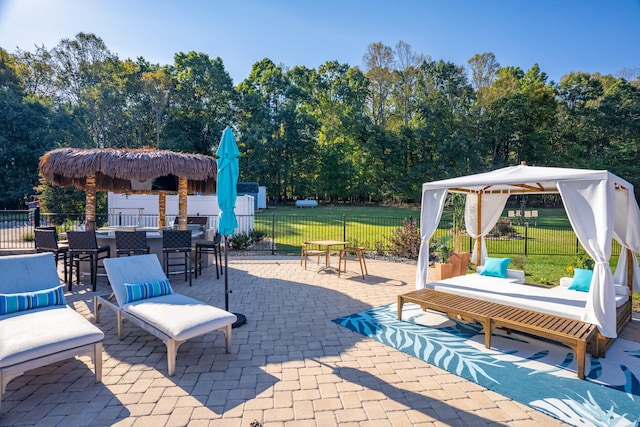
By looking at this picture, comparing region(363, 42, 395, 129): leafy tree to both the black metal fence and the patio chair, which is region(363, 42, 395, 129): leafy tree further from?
the patio chair

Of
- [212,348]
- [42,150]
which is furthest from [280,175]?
[212,348]

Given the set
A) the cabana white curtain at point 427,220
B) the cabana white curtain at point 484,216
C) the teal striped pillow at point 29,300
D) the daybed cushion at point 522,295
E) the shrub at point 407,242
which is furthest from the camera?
the shrub at point 407,242

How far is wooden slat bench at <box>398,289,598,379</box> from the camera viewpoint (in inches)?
137

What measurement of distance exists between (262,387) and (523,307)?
3595 millimetres

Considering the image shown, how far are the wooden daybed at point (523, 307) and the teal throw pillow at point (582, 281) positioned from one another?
0.49 feet

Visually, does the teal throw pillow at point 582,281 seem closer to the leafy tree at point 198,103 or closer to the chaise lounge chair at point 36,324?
the chaise lounge chair at point 36,324

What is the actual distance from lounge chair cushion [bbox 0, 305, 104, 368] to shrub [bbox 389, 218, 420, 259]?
8519 mm

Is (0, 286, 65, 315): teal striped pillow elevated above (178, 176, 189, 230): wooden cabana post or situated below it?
below

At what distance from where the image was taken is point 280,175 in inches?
1478

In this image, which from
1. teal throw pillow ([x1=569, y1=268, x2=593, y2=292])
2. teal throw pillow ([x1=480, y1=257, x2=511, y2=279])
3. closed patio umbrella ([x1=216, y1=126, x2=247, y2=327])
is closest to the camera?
closed patio umbrella ([x1=216, y1=126, x2=247, y2=327])

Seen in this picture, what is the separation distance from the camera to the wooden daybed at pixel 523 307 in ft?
12.1

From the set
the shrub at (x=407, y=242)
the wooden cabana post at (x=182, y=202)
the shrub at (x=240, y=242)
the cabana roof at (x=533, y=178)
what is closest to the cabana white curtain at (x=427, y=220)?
the cabana roof at (x=533, y=178)

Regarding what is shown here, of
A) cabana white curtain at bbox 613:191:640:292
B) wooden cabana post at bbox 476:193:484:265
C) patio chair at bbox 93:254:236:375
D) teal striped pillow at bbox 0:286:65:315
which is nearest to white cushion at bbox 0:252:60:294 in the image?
teal striped pillow at bbox 0:286:65:315

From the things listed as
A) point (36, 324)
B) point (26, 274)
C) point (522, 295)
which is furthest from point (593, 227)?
point (26, 274)
